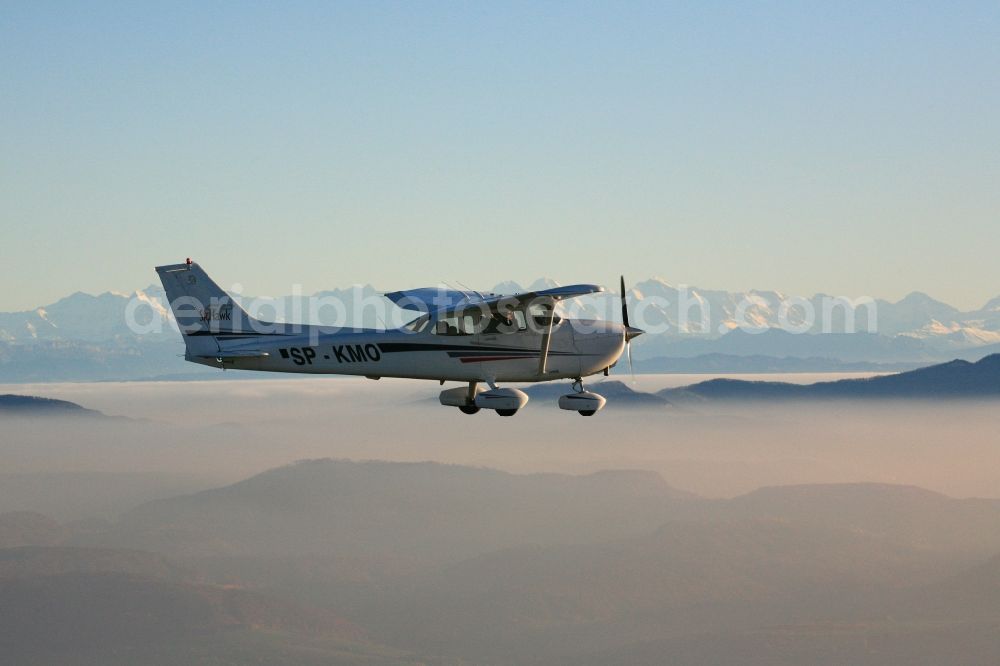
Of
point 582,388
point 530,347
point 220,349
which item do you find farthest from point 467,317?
point 220,349

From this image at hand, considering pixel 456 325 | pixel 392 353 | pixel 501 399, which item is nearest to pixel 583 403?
pixel 501 399

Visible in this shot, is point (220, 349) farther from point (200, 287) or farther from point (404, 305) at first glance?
point (404, 305)

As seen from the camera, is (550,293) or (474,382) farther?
(474,382)

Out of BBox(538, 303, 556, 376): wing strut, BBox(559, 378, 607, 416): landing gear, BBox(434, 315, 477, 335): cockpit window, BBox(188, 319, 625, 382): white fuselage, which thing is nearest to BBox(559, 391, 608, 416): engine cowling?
BBox(559, 378, 607, 416): landing gear

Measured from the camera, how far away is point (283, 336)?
31719mm

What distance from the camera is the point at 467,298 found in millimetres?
33469

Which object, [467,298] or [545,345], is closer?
[545,345]

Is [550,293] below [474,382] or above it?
above

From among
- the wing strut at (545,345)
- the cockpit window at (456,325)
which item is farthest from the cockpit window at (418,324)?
the wing strut at (545,345)

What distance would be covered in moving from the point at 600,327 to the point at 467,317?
14.1 feet

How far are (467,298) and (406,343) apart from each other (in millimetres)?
3179

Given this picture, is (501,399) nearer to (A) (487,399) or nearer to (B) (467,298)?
(A) (487,399)

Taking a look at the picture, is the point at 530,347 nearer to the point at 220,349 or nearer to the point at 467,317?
the point at 467,317

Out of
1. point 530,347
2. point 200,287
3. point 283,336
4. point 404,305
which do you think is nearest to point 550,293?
point 530,347
